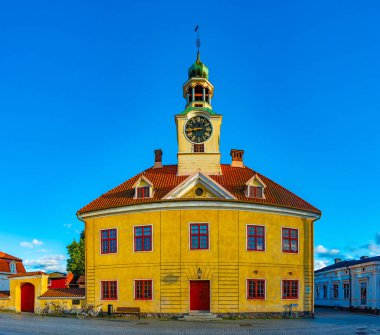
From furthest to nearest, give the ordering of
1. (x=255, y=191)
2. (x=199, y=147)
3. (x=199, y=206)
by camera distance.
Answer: (x=199, y=147), (x=255, y=191), (x=199, y=206)

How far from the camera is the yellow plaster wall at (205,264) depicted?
93.7 feet

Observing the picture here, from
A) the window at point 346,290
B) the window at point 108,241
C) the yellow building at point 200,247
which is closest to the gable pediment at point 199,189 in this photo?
the yellow building at point 200,247

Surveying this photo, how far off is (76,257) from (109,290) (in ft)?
93.8

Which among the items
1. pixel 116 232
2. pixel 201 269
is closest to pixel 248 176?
pixel 201 269

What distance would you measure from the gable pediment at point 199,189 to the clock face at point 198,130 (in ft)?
15.2

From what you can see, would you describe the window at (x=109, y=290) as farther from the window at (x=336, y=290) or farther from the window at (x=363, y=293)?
the window at (x=336, y=290)

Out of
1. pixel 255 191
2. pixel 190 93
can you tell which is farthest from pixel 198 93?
pixel 255 191

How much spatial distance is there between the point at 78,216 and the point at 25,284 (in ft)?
22.9

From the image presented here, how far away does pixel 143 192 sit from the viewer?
30625mm

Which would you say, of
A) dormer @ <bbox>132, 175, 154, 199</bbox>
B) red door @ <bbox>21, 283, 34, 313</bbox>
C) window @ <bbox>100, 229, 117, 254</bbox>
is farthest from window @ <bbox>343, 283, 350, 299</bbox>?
red door @ <bbox>21, 283, 34, 313</bbox>

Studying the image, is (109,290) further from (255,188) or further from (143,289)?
(255,188)

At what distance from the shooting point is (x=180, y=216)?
96.2 feet

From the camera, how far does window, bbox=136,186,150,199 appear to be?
30520 mm

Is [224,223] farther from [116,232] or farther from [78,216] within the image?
[78,216]
